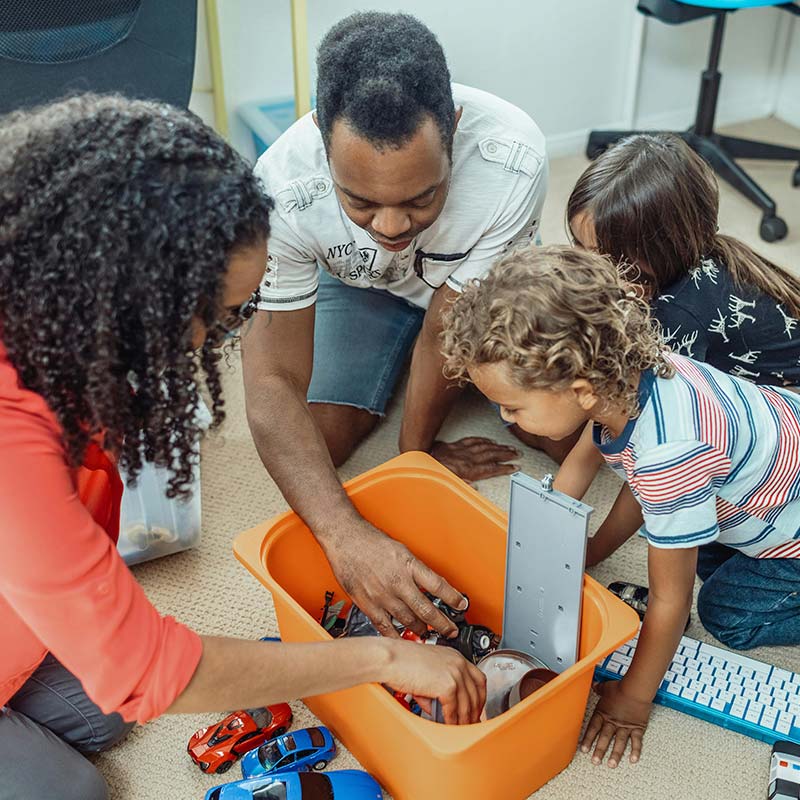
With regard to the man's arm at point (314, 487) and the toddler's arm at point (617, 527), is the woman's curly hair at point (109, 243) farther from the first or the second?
the toddler's arm at point (617, 527)

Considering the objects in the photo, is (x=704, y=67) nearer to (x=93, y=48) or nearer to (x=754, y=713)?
(x=93, y=48)

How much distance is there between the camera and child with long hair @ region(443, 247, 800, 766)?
2.97ft

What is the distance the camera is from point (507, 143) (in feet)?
4.13

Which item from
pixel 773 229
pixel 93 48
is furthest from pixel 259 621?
pixel 773 229

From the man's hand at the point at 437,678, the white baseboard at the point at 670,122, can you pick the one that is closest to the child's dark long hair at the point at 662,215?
the man's hand at the point at 437,678

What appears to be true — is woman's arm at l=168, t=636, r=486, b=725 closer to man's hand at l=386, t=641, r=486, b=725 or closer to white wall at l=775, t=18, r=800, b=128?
man's hand at l=386, t=641, r=486, b=725

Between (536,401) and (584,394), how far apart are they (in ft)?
0.15

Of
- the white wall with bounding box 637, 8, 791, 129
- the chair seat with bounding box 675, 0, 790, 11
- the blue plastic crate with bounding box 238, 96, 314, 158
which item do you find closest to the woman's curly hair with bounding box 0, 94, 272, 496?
the blue plastic crate with bounding box 238, 96, 314, 158

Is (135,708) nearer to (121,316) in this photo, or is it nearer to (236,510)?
(121,316)

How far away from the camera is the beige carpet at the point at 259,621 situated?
107 cm

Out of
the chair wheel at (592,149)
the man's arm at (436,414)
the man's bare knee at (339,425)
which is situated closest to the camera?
the man's arm at (436,414)

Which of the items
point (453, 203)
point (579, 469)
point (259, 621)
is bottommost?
point (259, 621)

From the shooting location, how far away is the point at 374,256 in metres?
1.33

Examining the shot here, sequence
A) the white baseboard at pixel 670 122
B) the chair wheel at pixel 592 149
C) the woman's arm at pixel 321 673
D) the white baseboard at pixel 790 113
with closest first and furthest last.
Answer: the woman's arm at pixel 321 673 → the chair wheel at pixel 592 149 → the white baseboard at pixel 670 122 → the white baseboard at pixel 790 113
